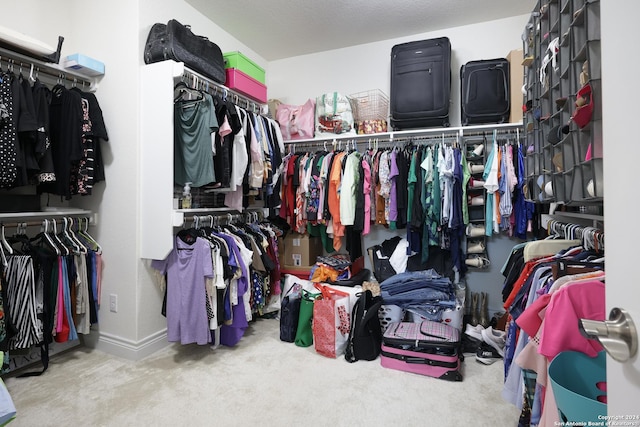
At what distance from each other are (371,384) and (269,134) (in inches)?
82.3

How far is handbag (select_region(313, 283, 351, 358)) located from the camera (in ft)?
7.98

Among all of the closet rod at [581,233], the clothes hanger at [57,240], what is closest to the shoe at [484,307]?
the closet rod at [581,233]

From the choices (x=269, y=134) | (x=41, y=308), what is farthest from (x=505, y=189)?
(x=41, y=308)

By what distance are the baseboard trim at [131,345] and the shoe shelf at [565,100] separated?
8.51 ft

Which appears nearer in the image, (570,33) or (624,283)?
(624,283)

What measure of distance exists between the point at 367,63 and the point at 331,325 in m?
2.60

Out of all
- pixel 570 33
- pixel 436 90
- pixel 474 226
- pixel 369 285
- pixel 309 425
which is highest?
pixel 436 90

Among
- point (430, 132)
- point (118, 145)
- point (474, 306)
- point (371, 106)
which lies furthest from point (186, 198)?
point (474, 306)

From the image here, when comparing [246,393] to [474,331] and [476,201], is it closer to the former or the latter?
[474,331]

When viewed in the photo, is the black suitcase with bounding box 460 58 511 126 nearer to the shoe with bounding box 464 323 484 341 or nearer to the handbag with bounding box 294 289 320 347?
the shoe with bounding box 464 323 484 341

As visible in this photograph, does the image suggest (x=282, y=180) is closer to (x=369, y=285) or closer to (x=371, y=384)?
(x=369, y=285)

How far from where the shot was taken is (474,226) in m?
3.04

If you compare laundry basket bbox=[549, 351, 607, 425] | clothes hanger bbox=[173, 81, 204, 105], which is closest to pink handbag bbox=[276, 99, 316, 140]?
clothes hanger bbox=[173, 81, 204, 105]

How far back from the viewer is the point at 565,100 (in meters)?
1.23
